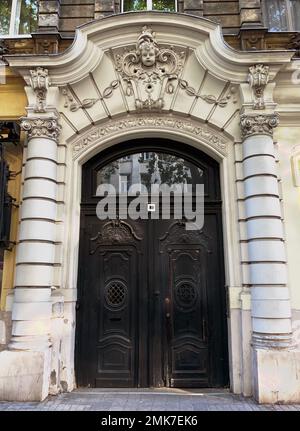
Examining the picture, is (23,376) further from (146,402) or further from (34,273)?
(146,402)

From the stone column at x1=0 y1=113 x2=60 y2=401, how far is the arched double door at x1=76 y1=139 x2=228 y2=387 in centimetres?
79

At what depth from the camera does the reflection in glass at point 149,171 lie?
665 cm

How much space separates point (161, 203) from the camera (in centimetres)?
648

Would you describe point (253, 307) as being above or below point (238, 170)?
below

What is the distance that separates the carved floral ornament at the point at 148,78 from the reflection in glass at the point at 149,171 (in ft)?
3.12

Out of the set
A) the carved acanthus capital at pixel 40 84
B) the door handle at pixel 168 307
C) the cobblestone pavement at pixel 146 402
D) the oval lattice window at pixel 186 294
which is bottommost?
the cobblestone pavement at pixel 146 402

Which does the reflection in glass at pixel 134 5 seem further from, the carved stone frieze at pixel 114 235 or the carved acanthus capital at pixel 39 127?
the carved stone frieze at pixel 114 235

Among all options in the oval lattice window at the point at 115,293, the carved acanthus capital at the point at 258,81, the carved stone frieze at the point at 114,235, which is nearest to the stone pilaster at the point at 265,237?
the carved acanthus capital at the point at 258,81

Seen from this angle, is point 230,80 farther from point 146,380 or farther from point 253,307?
point 146,380

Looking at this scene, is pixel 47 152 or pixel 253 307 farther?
pixel 47 152

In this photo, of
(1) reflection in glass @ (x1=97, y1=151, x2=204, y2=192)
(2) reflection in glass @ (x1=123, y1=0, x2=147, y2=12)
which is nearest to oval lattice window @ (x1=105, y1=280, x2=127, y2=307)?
(1) reflection in glass @ (x1=97, y1=151, x2=204, y2=192)
